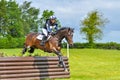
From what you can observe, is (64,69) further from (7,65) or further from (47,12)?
(47,12)

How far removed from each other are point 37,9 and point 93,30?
137 ft

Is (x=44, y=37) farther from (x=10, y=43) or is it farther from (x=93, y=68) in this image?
(x=10, y=43)

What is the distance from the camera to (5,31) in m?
94.9

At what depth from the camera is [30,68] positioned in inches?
738

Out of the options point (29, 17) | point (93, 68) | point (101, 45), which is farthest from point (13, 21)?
point (93, 68)

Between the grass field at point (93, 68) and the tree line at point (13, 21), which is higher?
the tree line at point (13, 21)

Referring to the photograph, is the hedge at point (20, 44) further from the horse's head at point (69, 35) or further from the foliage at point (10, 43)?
the horse's head at point (69, 35)

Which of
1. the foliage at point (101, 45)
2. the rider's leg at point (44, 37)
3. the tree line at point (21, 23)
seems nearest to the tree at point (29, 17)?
the tree line at point (21, 23)

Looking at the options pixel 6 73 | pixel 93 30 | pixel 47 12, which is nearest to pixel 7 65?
pixel 6 73

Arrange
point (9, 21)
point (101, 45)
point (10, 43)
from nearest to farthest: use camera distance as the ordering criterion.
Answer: point (10, 43) < point (101, 45) < point (9, 21)

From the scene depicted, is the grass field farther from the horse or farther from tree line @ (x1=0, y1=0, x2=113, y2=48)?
tree line @ (x1=0, y1=0, x2=113, y2=48)

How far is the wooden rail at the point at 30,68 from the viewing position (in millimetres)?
17844

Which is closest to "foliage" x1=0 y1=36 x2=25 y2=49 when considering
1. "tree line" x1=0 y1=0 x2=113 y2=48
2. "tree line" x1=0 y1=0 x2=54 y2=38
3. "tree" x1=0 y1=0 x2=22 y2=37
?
"tree line" x1=0 y1=0 x2=113 y2=48

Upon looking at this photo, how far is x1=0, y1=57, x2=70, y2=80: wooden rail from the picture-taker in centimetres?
1784
